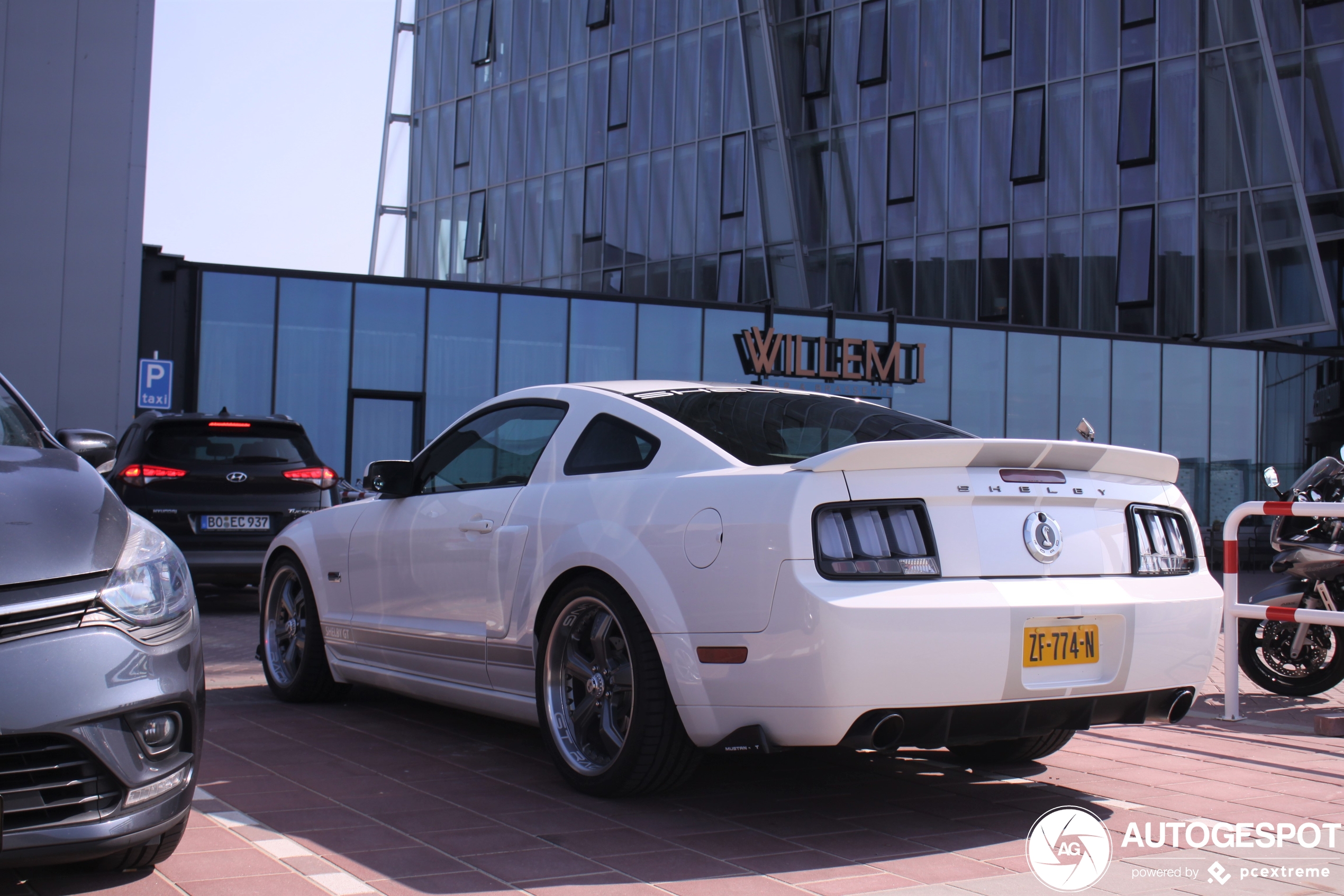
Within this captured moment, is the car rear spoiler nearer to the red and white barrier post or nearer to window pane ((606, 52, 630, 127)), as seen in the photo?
the red and white barrier post

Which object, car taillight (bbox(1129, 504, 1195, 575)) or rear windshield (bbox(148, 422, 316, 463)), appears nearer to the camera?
car taillight (bbox(1129, 504, 1195, 575))

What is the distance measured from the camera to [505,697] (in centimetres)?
477

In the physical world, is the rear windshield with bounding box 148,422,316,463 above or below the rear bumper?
above

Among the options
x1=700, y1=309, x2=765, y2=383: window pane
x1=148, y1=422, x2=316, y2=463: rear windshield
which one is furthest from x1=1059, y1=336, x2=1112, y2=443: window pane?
x1=148, y1=422, x2=316, y2=463: rear windshield

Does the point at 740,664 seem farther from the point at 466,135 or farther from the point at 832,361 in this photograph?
the point at 466,135

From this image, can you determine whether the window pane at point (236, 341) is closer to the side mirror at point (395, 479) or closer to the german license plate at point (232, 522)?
the german license plate at point (232, 522)

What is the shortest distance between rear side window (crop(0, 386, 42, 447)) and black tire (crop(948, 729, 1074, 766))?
3.58 m

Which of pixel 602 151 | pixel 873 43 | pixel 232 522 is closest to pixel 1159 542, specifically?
pixel 232 522

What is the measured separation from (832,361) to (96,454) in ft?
71.5

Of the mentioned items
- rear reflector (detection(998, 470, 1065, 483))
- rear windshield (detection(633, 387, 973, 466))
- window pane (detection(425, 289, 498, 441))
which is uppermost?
window pane (detection(425, 289, 498, 441))

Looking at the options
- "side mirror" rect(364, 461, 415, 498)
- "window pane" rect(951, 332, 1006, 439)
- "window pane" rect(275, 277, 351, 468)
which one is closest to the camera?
"side mirror" rect(364, 461, 415, 498)

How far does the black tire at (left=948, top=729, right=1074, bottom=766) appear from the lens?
497 centimetres

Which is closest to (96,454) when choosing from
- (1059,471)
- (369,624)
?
(369,624)

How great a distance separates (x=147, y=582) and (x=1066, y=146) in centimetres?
2969
